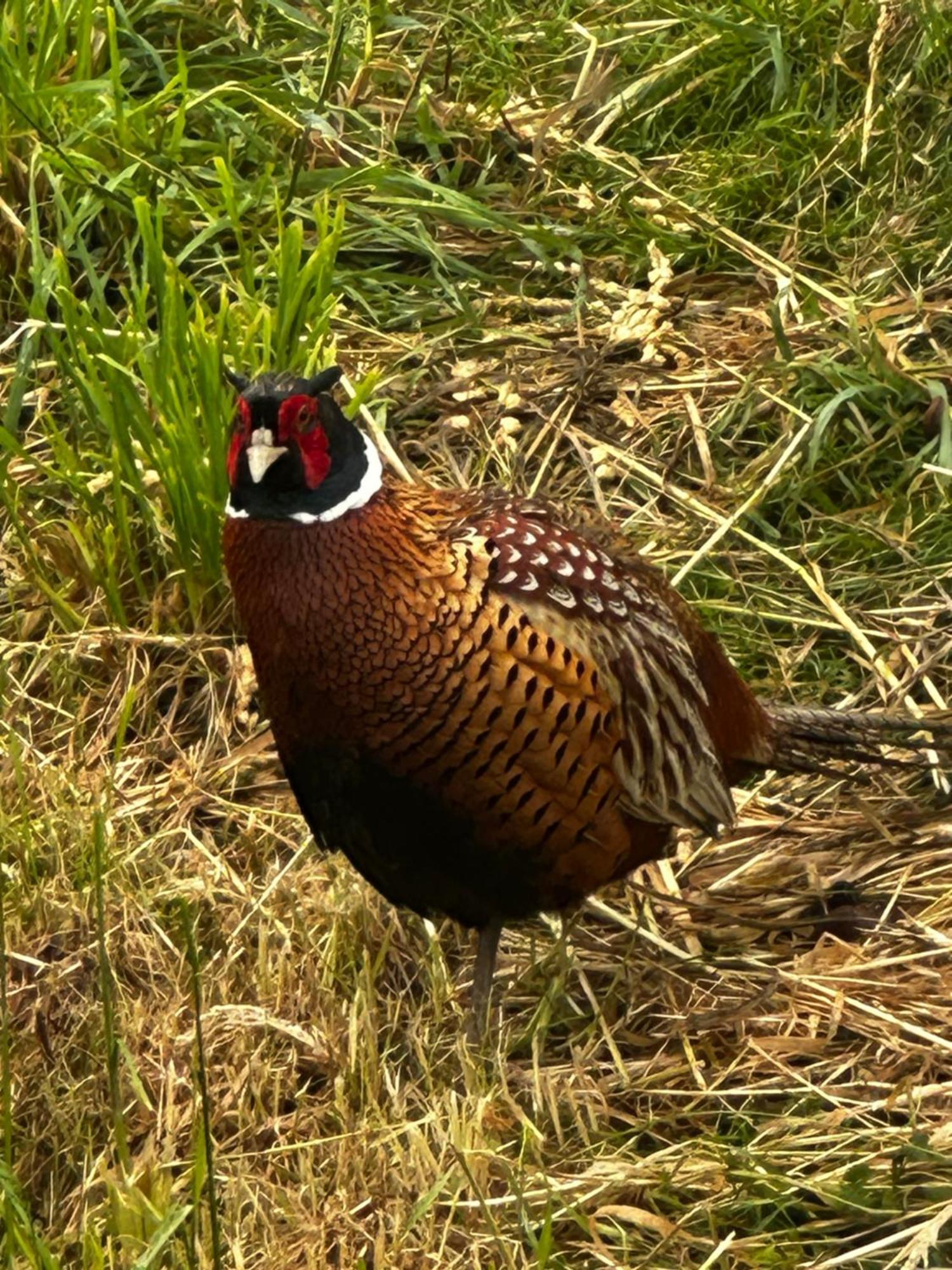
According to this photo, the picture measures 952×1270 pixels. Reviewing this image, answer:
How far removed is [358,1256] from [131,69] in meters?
2.98

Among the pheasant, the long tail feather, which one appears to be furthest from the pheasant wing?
the long tail feather

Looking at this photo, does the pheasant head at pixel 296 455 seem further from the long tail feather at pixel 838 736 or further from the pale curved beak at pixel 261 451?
the long tail feather at pixel 838 736

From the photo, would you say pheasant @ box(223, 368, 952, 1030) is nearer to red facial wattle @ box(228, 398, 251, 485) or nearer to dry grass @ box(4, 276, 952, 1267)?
red facial wattle @ box(228, 398, 251, 485)

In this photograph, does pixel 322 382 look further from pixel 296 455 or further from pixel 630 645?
pixel 630 645

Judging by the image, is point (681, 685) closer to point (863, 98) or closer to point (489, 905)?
point (489, 905)

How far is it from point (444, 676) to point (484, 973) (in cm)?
64

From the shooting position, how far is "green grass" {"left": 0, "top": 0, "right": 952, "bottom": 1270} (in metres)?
3.20

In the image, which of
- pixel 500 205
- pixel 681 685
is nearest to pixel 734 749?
pixel 681 685

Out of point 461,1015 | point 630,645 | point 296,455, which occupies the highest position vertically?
point 296,455

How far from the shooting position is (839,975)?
3.64 m

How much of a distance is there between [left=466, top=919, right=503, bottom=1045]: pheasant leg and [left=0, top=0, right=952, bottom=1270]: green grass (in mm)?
67

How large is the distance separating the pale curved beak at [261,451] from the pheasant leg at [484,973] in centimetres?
86

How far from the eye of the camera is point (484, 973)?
11.7ft

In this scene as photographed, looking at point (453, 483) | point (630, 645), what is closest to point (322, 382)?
point (630, 645)
